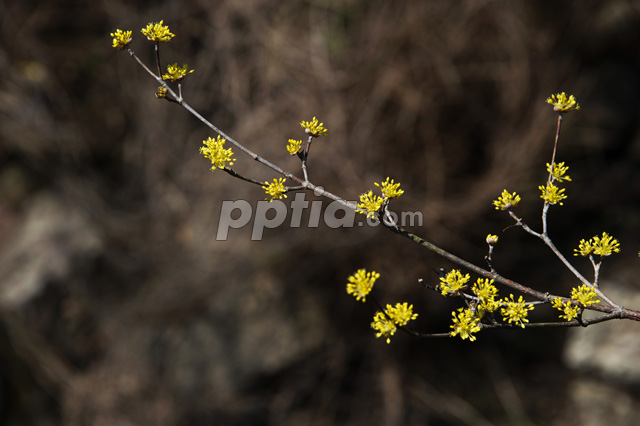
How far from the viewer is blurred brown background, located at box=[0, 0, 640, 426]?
9.83 ft

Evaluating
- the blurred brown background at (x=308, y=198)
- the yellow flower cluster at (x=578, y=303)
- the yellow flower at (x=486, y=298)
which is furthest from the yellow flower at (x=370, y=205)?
the blurred brown background at (x=308, y=198)

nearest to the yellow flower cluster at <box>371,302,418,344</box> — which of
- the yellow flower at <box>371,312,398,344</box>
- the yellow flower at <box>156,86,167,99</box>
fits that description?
the yellow flower at <box>371,312,398,344</box>

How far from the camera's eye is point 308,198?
9.93 ft

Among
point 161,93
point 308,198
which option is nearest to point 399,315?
point 161,93

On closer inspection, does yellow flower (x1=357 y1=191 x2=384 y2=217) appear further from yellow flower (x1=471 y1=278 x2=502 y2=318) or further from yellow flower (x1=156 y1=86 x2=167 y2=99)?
yellow flower (x1=156 y1=86 x2=167 y2=99)

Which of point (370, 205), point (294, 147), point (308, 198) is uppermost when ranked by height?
point (308, 198)

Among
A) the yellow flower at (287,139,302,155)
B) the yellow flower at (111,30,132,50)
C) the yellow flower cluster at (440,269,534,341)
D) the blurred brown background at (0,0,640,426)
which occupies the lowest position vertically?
the yellow flower cluster at (440,269,534,341)

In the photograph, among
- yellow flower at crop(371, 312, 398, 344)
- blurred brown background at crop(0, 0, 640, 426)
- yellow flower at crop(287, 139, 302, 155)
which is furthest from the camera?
blurred brown background at crop(0, 0, 640, 426)

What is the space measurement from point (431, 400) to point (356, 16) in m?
2.60

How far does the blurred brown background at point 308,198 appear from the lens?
3.00 meters

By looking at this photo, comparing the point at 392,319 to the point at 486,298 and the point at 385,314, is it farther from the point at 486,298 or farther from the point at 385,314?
the point at 486,298

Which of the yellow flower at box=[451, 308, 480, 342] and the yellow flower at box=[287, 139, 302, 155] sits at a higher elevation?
the yellow flower at box=[287, 139, 302, 155]

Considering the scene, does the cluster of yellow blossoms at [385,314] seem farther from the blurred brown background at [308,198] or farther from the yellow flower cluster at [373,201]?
the blurred brown background at [308,198]

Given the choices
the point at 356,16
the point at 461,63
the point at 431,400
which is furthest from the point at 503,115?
the point at 431,400
